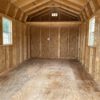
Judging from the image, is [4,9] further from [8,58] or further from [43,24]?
[43,24]

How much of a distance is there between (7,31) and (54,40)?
13.3 feet

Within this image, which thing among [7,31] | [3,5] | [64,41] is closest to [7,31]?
[7,31]

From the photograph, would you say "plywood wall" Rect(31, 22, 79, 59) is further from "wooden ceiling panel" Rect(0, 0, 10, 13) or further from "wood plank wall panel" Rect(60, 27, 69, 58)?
"wooden ceiling panel" Rect(0, 0, 10, 13)

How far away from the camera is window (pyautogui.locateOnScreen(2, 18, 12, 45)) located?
531 centimetres

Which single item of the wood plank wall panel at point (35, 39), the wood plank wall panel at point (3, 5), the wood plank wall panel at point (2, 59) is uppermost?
the wood plank wall panel at point (3, 5)

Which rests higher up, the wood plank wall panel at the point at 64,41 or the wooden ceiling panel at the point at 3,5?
the wooden ceiling panel at the point at 3,5

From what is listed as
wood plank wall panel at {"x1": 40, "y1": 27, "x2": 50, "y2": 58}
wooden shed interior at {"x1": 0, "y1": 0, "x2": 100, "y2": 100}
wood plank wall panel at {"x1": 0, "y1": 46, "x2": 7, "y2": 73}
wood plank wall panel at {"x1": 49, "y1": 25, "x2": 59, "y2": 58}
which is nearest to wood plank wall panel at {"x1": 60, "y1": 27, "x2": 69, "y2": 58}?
wooden shed interior at {"x1": 0, "y1": 0, "x2": 100, "y2": 100}

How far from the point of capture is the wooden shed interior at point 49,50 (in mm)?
3460

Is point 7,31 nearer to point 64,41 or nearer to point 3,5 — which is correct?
point 3,5

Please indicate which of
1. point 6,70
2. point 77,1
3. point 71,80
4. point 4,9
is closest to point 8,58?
point 6,70

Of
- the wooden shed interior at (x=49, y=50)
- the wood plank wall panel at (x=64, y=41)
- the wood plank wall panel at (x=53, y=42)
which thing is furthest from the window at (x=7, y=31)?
the wood plank wall panel at (x=64, y=41)

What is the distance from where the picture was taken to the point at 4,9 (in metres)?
4.91

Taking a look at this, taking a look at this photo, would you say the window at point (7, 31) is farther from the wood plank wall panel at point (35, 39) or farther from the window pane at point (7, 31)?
the wood plank wall panel at point (35, 39)

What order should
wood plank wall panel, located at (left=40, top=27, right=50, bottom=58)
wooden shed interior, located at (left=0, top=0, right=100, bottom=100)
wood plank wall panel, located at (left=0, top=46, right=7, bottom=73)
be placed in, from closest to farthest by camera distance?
wooden shed interior, located at (left=0, top=0, right=100, bottom=100) < wood plank wall panel, located at (left=0, top=46, right=7, bottom=73) < wood plank wall panel, located at (left=40, top=27, right=50, bottom=58)
